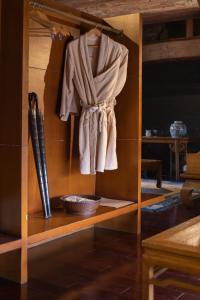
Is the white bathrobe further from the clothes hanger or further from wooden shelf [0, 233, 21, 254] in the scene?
wooden shelf [0, 233, 21, 254]

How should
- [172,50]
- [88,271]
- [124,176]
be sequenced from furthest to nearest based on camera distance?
[172,50] → [124,176] → [88,271]

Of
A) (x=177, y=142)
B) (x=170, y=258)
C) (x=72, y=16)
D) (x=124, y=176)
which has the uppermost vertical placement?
(x=72, y=16)

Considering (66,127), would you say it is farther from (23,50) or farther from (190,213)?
(190,213)

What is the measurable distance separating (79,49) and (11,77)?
3.10 feet

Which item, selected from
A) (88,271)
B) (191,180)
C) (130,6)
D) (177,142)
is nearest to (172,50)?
(177,142)

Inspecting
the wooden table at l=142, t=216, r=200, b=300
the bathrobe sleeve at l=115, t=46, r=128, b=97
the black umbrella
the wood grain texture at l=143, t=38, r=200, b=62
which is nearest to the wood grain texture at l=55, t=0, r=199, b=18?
the wood grain texture at l=143, t=38, r=200, b=62

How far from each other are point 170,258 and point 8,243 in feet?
3.35

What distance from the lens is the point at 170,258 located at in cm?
163

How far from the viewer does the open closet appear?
240cm

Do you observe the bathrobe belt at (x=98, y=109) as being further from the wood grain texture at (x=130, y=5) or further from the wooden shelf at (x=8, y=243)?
the wood grain texture at (x=130, y=5)

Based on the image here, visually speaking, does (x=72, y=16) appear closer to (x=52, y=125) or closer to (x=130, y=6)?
(x=52, y=125)

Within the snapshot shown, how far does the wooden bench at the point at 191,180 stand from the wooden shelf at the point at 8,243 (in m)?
2.79

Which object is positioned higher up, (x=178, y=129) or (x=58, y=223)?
(x=178, y=129)

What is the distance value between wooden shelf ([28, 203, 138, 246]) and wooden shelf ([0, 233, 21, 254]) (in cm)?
10
